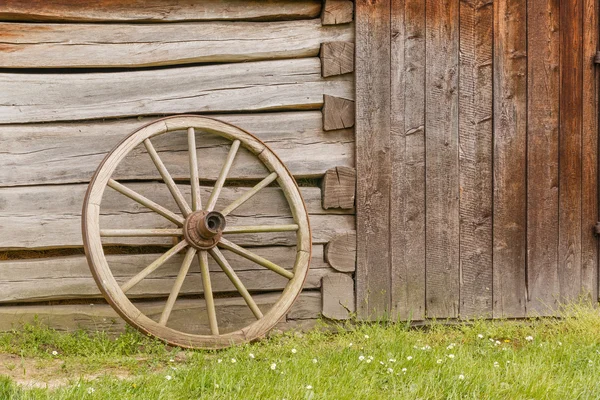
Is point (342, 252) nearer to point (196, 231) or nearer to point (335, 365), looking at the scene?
point (196, 231)

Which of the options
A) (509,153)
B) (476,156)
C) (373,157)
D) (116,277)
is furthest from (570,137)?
(116,277)

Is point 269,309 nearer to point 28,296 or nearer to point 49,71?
point 28,296

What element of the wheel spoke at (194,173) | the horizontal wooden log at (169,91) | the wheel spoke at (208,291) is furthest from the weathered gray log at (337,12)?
the wheel spoke at (208,291)

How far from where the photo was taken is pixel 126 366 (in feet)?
13.6

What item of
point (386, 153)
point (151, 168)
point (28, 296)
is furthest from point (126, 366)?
point (386, 153)

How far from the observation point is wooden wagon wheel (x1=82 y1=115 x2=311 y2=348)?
4.28 m

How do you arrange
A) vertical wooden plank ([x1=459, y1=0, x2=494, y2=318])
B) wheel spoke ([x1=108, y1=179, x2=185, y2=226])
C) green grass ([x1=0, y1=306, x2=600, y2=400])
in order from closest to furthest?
green grass ([x1=0, y1=306, x2=600, y2=400]), wheel spoke ([x1=108, y1=179, x2=185, y2=226]), vertical wooden plank ([x1=459, y1=0, x2=494, y2=318])

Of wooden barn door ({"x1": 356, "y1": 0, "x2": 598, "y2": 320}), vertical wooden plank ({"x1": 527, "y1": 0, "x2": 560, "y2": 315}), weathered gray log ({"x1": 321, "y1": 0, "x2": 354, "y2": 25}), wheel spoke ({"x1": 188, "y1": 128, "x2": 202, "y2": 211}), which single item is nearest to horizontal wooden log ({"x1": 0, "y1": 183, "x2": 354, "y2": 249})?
wheel spoke ({"x1": 188, "y1": 128, "x2": 202, "y2": 211})

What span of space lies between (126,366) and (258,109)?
192 centimetres

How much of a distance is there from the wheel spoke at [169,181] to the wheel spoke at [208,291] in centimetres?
29

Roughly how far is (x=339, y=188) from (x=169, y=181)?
47.9 inches

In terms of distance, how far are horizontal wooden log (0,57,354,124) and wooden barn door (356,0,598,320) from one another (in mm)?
406

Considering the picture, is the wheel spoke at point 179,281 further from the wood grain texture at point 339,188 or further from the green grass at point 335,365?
the wood grain texture at point 339,188

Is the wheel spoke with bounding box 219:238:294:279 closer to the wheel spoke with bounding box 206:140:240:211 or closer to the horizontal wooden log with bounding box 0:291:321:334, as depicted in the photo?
the wheel spoke with bounding box 206:140:240:211
